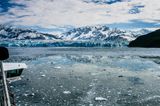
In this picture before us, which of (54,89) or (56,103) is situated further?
(54,89)

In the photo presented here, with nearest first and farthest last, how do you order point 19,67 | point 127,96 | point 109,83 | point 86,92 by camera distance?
Result: point 127,96 < point 86,92 < point 109,83 < point 19,67

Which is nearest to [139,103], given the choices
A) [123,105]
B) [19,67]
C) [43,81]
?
[123,105]

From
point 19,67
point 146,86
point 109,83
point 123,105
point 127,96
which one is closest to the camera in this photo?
point 123,105

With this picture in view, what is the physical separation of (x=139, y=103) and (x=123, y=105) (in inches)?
46.0

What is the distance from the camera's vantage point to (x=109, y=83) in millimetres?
24719

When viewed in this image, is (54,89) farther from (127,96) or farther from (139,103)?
(139,103)

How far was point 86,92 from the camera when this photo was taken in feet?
68.3

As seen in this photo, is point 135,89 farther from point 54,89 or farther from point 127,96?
point 54,89

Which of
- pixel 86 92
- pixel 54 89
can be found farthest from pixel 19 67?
pixel 86 92

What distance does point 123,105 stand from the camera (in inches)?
667

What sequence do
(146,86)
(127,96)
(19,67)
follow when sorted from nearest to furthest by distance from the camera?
(127,96)
(146,86)
(19,67)

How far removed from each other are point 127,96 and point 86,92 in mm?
2997

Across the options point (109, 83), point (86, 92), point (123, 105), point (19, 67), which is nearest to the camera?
point (123, 105)

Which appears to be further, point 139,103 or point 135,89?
point 135,89
